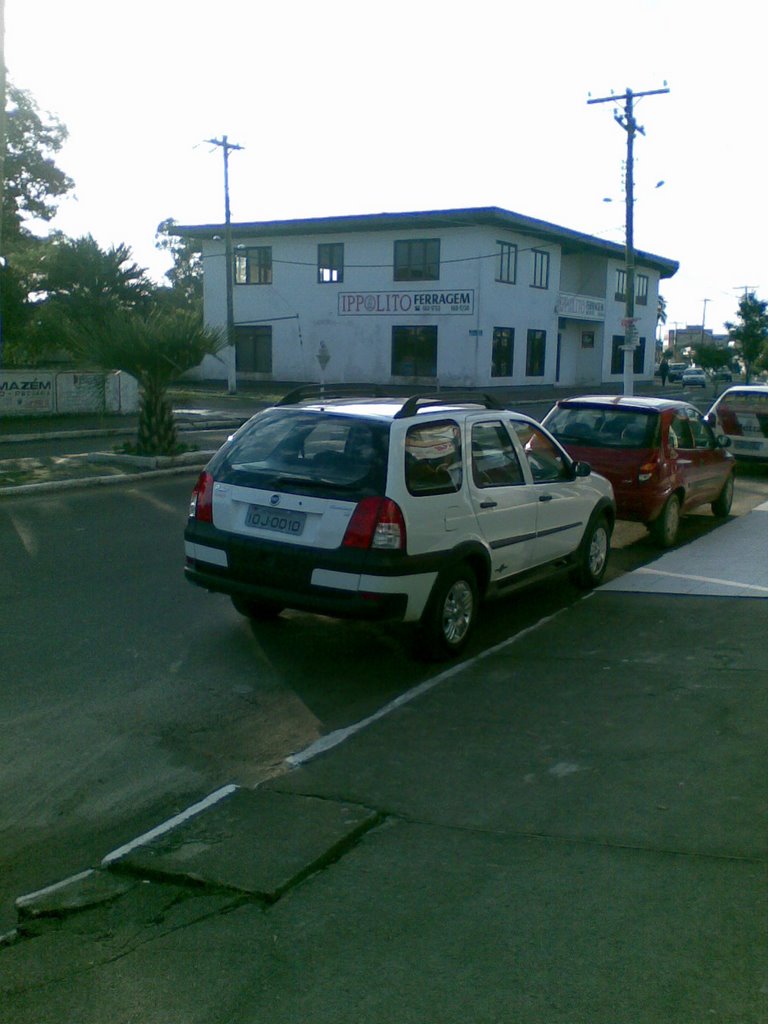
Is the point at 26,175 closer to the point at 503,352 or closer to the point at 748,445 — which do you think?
the point at 503,352

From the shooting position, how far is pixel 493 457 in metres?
7.99

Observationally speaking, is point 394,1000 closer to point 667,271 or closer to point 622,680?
point 622,680

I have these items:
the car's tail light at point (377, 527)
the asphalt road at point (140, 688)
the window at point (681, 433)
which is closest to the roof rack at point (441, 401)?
the car's tail light at point (377, 527)

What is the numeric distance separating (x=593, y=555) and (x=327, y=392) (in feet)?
9.45

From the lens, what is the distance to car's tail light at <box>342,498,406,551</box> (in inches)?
263

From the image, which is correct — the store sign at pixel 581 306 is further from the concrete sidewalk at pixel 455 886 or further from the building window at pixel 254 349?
the concrete sidewalk at pixel 455 886

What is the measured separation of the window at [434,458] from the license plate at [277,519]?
740mm

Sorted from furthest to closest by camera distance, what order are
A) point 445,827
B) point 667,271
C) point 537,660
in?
point 667,271, point 537,660, point 445,827

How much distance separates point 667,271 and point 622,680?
68.3m

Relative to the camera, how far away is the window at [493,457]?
25.3ft

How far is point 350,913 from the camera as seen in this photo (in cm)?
381

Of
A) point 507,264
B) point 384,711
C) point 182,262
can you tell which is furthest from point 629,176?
point 182,262

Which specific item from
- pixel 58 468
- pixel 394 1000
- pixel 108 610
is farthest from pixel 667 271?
pixel 394 1000

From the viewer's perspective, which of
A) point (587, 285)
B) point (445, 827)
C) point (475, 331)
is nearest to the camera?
point (445, 827)
